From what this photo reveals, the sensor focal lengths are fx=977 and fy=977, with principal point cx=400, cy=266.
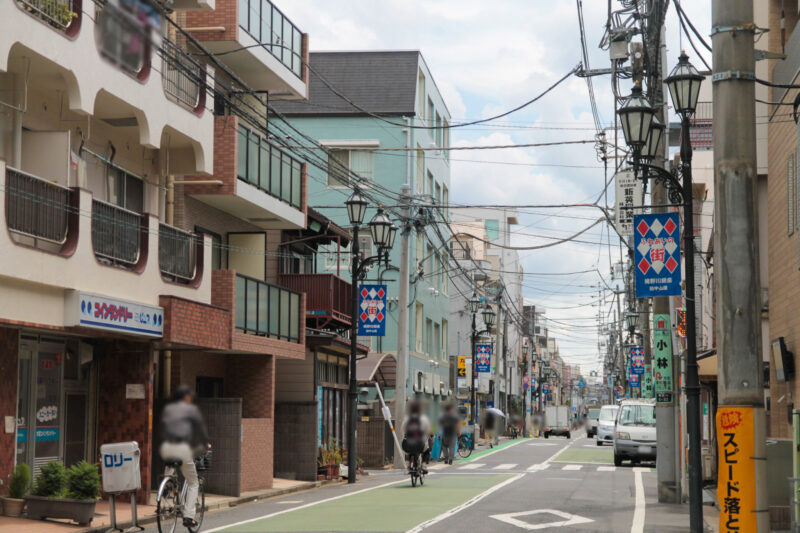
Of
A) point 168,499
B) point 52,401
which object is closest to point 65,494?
point 52,401

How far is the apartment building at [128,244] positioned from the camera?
16828mm

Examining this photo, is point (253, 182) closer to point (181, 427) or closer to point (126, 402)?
point (126, 402)

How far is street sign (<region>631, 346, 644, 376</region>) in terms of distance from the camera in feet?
206

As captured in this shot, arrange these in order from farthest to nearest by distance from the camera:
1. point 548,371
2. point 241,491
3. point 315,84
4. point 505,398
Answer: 1. point 548,371
2. point 505,398
3. point 315,84
4. point 241,491

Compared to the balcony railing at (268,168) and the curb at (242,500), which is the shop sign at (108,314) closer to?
the curb at (242,500)

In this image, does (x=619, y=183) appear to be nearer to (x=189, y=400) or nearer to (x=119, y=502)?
(x=119, y=502)

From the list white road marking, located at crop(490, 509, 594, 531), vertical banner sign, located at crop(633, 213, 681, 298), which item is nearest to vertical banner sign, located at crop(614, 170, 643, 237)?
white road marking, located at crop(490, 509, 594, 531)

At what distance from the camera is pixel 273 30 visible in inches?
1140

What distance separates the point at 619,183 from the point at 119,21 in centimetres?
3286

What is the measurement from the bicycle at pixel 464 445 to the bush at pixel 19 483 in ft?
95.1

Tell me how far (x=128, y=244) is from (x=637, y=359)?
1999 inches

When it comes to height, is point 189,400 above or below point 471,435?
above

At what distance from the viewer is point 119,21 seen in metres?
2.01

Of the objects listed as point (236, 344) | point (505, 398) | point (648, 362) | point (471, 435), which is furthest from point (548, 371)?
point (236, 344)
